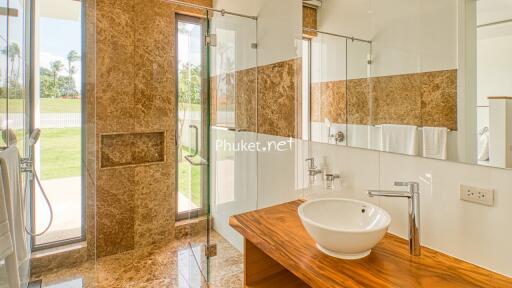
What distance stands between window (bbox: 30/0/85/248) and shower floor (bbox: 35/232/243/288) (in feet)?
1.22

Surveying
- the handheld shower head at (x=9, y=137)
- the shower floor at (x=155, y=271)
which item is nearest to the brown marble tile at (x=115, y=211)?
the shower floor at (x=155, y=271)

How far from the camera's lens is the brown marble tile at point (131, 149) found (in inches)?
112

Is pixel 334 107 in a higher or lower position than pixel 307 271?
higher

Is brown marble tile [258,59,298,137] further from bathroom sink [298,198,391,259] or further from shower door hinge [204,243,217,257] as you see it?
shower door hinge [204,243,217,257]

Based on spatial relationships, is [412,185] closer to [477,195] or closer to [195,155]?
[477,195]

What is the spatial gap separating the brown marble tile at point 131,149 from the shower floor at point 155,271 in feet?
3.09

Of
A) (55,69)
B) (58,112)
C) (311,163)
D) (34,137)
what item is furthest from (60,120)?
(311,163)

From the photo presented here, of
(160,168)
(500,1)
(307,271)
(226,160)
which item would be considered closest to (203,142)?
(226,160)

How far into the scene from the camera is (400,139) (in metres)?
1.37

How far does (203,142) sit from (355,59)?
1506 millimetres

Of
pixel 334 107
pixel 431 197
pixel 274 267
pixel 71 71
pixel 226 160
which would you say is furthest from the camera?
pixel 226 160

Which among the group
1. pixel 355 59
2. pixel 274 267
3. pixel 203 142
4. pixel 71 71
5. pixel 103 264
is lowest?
pixel 103 264

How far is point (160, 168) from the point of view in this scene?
3.10m

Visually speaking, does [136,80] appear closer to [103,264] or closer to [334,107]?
[103,264]
